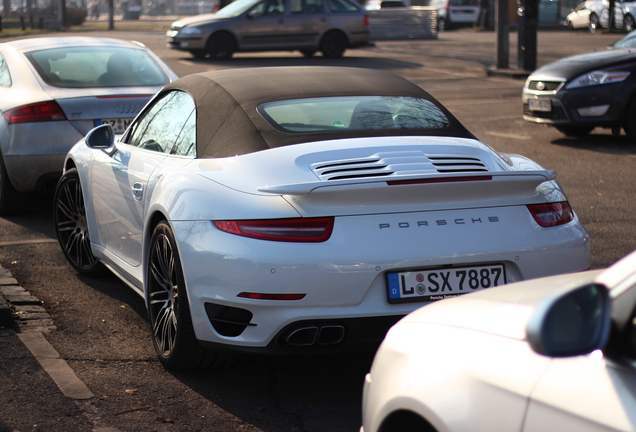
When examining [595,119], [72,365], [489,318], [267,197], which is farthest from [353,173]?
[595,119]

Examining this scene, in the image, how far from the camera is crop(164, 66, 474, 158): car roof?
240 inches

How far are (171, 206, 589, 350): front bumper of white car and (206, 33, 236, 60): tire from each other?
24232mm

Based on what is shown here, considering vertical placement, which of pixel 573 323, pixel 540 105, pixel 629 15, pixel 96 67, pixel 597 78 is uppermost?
pixel 573 323

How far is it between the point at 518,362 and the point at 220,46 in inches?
1059

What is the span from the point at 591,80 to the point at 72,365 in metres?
9.64

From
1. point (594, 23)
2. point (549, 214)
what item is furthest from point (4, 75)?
point (594, 23)

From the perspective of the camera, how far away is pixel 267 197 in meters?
5.41

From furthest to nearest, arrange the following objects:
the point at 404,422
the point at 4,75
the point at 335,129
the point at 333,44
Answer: the point at 333,44
the point at 4,75
the point at 335,129
the point at 404,422

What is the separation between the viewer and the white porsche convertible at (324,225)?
17.2 feet

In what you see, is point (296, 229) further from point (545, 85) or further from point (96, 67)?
point (545, 85)

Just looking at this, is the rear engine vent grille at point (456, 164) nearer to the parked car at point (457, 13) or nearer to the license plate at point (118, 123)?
the license plate at point (118, 123)

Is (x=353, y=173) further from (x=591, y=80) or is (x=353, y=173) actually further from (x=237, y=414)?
(x=591, y=80)

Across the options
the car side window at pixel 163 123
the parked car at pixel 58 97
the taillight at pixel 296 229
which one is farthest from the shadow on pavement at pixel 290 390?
the parked car at pixel 58 97

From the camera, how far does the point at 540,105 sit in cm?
1472
